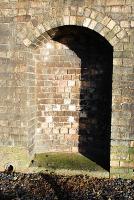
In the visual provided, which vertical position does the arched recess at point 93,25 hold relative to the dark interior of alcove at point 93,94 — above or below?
above

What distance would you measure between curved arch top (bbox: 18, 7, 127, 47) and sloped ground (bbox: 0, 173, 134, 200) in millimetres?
2473

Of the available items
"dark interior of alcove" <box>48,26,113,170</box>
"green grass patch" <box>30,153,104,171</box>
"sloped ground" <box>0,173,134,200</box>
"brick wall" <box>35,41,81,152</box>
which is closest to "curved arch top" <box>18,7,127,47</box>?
"dark interior of alcove" <box>48,26,113,170</box>

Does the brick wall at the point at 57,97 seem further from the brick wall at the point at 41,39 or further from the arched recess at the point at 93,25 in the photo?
the arched recess at the point at 93,25

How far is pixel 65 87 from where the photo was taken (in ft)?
21.8

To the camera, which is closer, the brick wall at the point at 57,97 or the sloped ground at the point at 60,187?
the sloped ground at the point at 60,187

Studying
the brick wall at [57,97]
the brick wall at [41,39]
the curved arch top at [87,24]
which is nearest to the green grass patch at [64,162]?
the brick wall at [57,97]

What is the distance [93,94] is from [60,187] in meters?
2.04

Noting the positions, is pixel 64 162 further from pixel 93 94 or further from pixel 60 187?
pixel 93 94

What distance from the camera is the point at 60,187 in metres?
5.48

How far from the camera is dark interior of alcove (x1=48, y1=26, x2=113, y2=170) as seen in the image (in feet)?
21.2

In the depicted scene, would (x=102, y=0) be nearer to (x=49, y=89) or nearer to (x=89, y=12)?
(x=89, y=12)

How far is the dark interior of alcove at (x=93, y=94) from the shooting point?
6.45 meters

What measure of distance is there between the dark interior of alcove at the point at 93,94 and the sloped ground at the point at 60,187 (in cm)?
72

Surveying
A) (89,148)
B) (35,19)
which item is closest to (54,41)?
(35,19)
